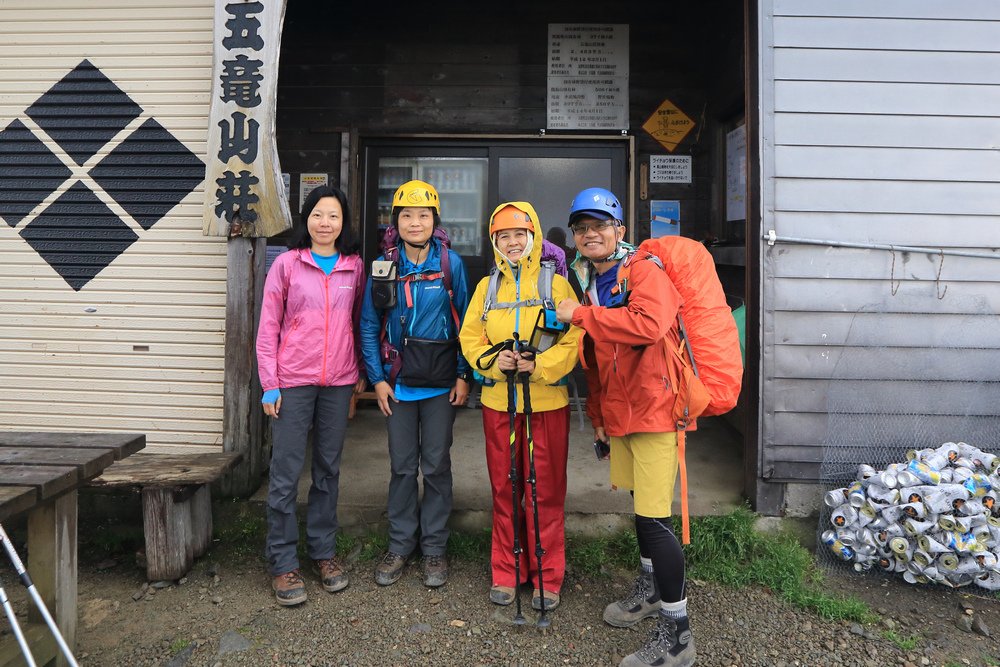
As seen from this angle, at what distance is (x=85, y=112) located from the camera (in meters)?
4.25

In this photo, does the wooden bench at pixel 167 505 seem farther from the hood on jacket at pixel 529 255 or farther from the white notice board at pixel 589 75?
Result: the white notice board at pixel 589 75

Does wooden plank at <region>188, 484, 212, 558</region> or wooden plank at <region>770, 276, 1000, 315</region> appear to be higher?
wooden plank at <region>770, 276, 1000, 315</region>

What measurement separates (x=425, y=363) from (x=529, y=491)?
0.82 m

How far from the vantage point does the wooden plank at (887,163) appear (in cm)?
384

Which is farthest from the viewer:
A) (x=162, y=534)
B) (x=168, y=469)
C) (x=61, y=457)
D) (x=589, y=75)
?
(x=589, y=75)

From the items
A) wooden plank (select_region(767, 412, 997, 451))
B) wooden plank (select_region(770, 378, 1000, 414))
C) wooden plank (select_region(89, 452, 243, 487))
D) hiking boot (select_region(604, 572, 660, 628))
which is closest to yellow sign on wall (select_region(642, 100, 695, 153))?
wooden plank (select_region(770, 378, 1000, 414))

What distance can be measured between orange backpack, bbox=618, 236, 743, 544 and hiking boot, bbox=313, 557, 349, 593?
1865 mm

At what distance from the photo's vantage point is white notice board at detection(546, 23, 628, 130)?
613 centimetres

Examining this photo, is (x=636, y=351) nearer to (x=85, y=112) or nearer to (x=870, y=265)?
(x=870, y=265)

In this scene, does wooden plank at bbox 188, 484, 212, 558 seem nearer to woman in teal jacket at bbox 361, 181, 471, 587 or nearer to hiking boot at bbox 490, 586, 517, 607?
woman in teal jacket at bbox 361, 181, 471, 587

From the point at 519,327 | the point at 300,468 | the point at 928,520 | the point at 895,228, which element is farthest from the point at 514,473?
the point at 895,228

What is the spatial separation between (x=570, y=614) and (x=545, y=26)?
16.9 ft

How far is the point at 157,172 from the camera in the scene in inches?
166

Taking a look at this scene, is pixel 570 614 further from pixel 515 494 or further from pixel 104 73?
pixel 104 73
